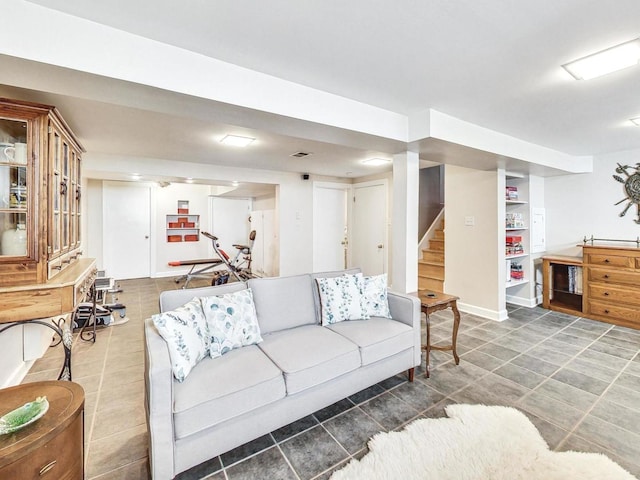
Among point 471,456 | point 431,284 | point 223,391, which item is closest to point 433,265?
point 431,284

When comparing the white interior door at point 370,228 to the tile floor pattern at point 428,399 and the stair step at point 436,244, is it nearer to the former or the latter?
the stair step at point 436,244

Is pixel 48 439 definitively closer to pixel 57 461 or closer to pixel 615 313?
pixel 57 461

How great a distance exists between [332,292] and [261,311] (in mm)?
612

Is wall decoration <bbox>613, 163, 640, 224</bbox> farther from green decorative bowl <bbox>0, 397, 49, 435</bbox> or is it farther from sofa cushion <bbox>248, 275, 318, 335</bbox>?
green decorative bowl <bbox>0, 397, 49, 435</bbox>

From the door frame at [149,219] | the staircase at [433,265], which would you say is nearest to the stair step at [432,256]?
the staircase at [433,265]

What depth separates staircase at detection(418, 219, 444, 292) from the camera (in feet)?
16.5

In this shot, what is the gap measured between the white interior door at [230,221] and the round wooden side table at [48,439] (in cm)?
652

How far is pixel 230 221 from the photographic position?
7.84 m

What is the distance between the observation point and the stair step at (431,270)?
5.01 m

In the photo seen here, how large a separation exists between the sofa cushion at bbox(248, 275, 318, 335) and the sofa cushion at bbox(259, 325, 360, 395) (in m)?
0.11

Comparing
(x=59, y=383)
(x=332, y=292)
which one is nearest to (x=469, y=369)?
(x=332, y=292)

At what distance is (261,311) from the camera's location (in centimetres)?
228

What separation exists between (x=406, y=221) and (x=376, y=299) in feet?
3.12

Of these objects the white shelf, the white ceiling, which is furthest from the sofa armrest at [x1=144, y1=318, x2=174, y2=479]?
the white shelf
